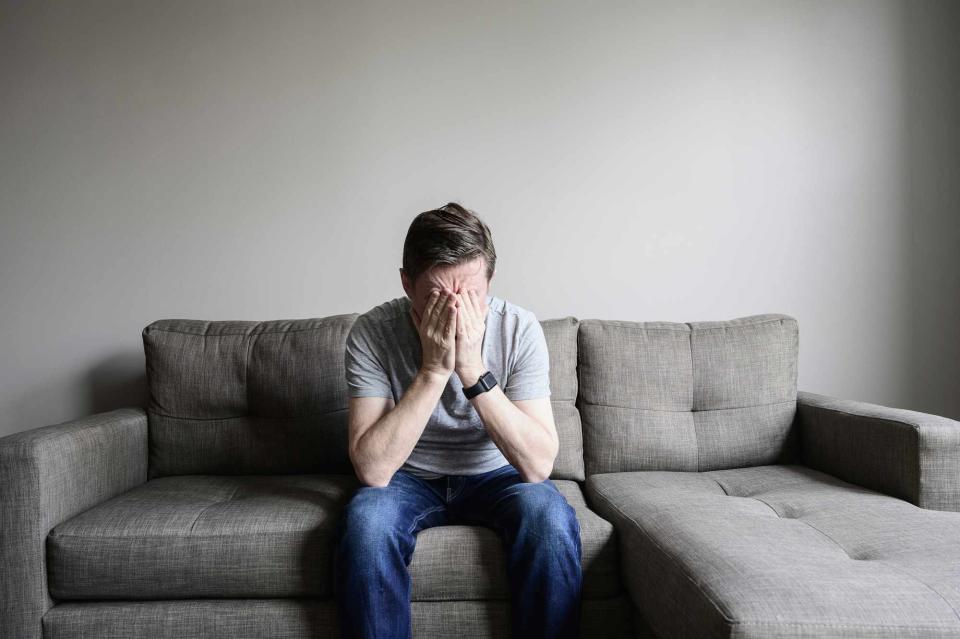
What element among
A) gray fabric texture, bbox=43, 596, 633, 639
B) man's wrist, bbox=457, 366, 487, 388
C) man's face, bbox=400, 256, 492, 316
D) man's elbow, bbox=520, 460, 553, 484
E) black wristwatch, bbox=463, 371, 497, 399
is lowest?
gray fabric texture, bbox=43, 596, 633, 639

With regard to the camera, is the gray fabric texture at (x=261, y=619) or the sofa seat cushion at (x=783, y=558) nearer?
the sofa seat cushion at (x=783, y=558)

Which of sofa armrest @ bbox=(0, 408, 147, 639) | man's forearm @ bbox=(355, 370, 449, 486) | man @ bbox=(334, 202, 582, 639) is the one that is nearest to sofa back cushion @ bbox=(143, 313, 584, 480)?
sofa armrest @ bbox=(0, 408, 147, 639)

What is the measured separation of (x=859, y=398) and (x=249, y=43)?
8.54 feet

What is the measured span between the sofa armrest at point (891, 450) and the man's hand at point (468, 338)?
3.41 ft

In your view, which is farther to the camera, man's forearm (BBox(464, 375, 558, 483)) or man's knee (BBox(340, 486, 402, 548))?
man's forearm (BBox(464, 375, 558, 483))

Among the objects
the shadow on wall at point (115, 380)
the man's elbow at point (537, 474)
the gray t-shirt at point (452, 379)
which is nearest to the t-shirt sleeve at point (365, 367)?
the gray t-shirt at point (452, 379)

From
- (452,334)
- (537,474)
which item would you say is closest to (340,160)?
(452,334)

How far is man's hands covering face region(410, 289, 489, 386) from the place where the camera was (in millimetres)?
1438

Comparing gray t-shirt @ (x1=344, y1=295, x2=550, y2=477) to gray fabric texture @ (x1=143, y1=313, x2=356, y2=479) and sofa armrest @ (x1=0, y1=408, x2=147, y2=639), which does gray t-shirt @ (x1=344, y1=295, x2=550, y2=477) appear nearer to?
gray fabric texture @ (x1=143, y1=313, x2=356, y2=479)

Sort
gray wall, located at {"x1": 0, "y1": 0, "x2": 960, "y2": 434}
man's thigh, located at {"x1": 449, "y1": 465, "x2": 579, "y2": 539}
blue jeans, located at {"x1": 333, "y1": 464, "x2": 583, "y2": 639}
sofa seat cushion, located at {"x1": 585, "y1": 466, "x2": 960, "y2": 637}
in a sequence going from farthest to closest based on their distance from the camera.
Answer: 1. gray wall, located at {"x1": 0, "y1": 0, "x2": 960, "y2": 434}
2. man's thigh, located at {"x1": 449, "y1": 465, "x2": 579, "y2": 539}
3. blue jeans, located at {"x1": 333, "y1": 464, "x2": 583, "y2": 639}
4. sofa seat cushion, located at {"x1": 585, "y1": 466, "x2": 960, "y2": 637}

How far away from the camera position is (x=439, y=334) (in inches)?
56.8

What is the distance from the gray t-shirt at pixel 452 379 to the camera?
1556 millimetres

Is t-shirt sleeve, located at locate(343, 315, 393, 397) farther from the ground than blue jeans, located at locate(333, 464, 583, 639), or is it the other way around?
t-shirt sleeve, located at locate(343, 315, 393, 397)

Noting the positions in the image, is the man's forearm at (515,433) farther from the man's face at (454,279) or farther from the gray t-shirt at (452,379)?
the man's face at (454,279)
